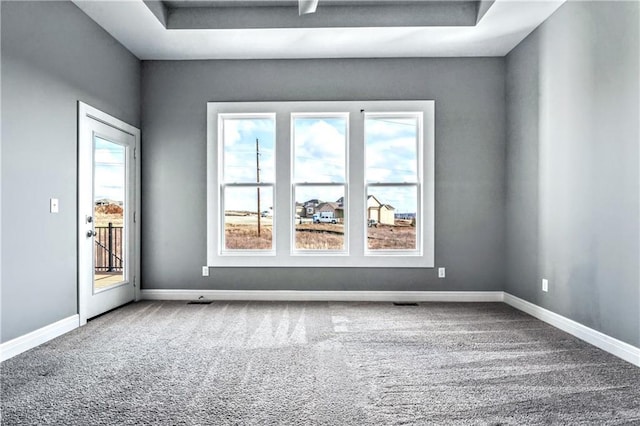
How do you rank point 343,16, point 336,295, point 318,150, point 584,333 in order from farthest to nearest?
point 318,150
point 336,295
point 343,16
point 584,333

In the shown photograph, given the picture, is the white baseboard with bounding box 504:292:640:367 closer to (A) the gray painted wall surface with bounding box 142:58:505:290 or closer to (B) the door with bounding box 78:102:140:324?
(A) the gray painted wall surface with bounding box 142:58:505:290

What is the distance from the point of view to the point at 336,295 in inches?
185

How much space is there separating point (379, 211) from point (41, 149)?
136 inches

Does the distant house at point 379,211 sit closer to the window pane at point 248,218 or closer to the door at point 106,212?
the window pane at point 248,218

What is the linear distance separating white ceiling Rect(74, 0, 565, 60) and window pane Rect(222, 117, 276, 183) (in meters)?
0.79

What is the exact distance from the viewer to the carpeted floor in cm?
204

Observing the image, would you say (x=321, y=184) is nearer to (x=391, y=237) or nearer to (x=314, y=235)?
(x=314, y=235)

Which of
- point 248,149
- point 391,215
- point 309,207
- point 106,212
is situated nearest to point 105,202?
point 106,212

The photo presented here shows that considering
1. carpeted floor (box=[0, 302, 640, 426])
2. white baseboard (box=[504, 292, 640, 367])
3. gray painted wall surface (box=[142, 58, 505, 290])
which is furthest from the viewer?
gray painted wall surface (box=[142, 58, 505, 290])

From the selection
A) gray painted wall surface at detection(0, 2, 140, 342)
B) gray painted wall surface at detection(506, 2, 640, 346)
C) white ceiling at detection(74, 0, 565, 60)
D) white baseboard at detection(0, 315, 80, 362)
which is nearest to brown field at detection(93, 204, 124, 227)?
gray painted wall surface at detection(0, 2, 140, 342)

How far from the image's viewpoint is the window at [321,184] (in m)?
4.70

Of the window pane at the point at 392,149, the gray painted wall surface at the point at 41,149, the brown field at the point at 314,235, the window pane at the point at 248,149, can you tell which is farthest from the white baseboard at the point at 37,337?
the window pane at the point at 392,149

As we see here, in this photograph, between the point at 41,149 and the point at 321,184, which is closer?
the point at 41,149

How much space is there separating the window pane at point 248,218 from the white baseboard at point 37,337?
1.82 m
